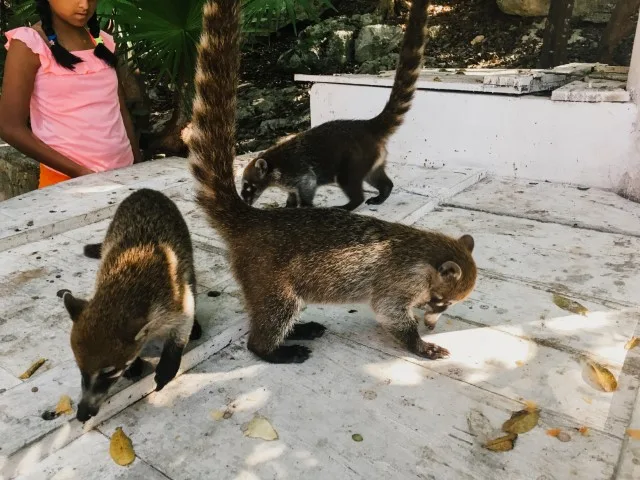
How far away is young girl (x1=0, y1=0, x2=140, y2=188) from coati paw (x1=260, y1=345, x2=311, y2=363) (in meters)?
2.98

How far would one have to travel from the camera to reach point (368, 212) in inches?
170

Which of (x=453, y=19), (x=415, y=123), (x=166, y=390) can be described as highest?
(x=453, y=19)

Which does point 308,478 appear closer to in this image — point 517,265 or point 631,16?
point 517,265

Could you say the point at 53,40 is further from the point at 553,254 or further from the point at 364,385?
the point at 553,254

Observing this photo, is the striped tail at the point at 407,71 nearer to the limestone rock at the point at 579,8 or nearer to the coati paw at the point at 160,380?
the coati paw at the point at 160,380

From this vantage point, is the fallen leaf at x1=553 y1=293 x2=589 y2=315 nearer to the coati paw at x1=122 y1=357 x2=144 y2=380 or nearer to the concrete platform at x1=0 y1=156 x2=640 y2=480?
the concrete platform at x1=0 y1=156 x2=640 y2=480

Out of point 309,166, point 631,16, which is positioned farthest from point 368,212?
point 631,16

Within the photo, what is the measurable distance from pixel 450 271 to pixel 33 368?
6.34ft

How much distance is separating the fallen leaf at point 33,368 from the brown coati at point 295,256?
94cm

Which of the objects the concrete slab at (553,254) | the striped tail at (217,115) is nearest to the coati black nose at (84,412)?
the striped tail at (217,115)

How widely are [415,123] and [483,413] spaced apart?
145 inches

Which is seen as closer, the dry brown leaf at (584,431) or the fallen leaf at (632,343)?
the dry brown leaf at (584,431)

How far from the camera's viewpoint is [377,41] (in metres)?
10.8

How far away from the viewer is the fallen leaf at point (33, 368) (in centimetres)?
248
